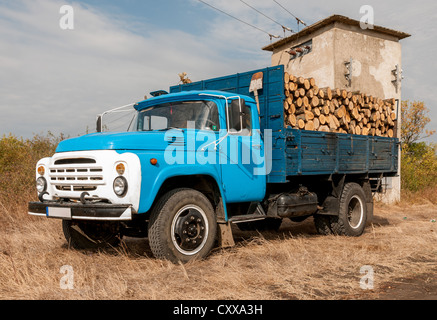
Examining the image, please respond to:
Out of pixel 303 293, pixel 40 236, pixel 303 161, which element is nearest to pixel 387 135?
pixel 303 161

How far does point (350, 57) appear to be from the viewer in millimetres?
14570

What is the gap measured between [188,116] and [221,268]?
7.28 feet

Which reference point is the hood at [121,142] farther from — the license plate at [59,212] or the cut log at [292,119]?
the cut log at [292,119]

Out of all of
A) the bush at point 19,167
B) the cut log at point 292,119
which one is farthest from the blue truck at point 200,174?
the bush at point 19,167

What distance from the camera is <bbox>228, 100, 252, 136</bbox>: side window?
240 inches

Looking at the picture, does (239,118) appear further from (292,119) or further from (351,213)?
(351,213)

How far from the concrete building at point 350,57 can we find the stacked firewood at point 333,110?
4.19 meters

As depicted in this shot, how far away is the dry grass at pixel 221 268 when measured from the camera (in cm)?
421

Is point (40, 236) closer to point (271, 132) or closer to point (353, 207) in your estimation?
point (271, 132)

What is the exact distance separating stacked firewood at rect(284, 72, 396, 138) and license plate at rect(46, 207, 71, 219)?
4068 millimetres

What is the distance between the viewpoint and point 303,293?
13.9 ft

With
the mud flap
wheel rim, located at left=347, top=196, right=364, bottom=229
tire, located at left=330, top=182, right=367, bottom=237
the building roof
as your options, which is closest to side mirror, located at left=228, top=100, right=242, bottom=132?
the mud flap

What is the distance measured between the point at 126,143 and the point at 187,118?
52.5 inches

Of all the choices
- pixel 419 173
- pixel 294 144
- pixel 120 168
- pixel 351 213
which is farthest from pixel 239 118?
pixel 419 173
